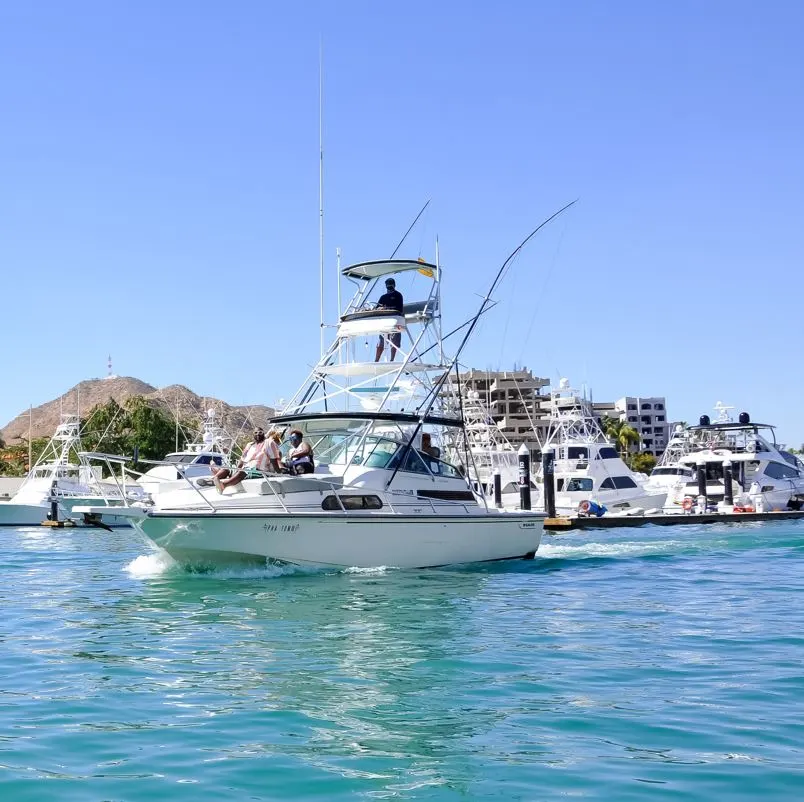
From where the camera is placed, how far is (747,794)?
625cm

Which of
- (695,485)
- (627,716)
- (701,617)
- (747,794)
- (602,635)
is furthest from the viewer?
(695,485)

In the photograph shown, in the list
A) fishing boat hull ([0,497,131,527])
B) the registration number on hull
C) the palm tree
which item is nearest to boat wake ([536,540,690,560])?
the registration number on hull

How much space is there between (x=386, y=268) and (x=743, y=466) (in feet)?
112

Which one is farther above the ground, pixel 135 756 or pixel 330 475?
pixel 330 475

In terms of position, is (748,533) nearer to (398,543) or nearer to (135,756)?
(398,543)

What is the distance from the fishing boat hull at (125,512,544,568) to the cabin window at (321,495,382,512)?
0.84 feet

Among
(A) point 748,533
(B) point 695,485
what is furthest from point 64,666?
(B) point 695,485

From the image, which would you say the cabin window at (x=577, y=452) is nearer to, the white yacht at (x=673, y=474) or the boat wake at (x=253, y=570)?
the white yacht at (x=673, y=474)

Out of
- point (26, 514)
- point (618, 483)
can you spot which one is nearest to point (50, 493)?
point (26, 514)

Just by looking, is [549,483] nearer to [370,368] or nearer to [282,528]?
[370,368]

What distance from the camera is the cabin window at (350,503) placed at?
17.8 metres

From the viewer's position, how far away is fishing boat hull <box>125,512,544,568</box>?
16906 mm

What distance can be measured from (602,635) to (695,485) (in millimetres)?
40887

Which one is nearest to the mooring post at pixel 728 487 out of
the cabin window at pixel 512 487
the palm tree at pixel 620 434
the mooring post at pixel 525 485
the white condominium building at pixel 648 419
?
the cabin window at pixel 512 487
